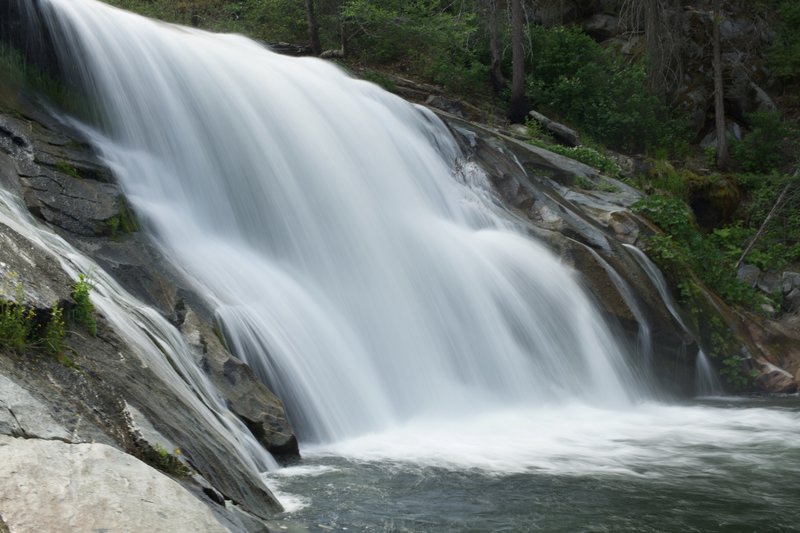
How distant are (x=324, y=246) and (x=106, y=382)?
6.00 m

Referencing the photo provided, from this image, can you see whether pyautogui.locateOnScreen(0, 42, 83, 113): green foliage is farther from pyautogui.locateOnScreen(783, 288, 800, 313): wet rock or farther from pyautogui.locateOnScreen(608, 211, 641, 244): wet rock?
pyautogui.locateOnScreen(783, 288, 800, 313): wet rock

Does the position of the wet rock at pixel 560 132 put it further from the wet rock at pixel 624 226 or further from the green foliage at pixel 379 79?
the wet rock at pixel 624 226

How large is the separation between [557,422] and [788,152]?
54.7ft

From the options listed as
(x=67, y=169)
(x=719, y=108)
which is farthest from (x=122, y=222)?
(x=719, y=108)

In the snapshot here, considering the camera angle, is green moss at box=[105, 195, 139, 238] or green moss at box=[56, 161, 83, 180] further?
green moss at box=[56, 161, 83, 180]

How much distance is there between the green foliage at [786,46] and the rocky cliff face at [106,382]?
22.2 m

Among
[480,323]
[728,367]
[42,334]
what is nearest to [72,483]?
[42,334]

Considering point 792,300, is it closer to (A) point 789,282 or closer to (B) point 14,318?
(A) point 789,282

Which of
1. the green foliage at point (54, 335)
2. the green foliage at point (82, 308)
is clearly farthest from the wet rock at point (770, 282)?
the green foliage at point (54, 335)

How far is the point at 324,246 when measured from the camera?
10086 mm

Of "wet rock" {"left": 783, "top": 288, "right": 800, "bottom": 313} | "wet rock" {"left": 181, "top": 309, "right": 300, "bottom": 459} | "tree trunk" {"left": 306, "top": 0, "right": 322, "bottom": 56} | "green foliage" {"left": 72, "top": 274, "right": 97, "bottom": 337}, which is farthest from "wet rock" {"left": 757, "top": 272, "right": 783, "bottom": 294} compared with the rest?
"green foliage" {"left": 72, "top": 274, "right": 97, "bottom": 337}

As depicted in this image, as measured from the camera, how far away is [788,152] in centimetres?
2227

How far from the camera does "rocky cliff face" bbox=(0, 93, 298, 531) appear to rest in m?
3.11

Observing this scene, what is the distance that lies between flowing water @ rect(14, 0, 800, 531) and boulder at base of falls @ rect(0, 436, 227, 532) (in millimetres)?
1728
